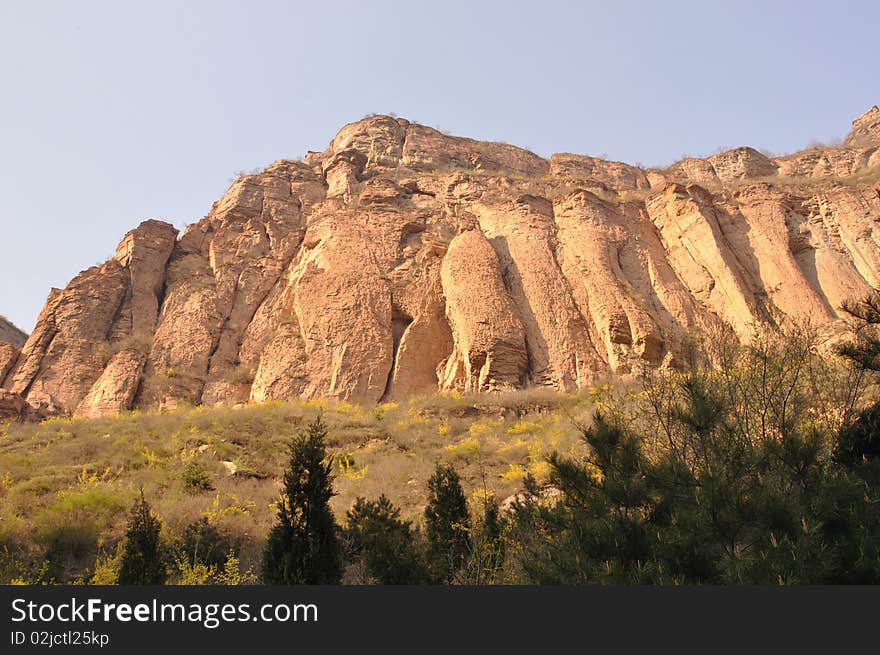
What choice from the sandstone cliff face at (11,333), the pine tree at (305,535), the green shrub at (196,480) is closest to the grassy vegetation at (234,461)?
the green shrub at (196,480)

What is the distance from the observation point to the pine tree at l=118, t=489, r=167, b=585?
8.18 m

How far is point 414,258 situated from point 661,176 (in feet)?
74.7

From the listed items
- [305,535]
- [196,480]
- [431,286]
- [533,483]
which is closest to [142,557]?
[305,535]

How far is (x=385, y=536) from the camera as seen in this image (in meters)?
8.38

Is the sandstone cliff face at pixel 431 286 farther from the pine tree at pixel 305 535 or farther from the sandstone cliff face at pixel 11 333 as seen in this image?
the sandstone cliff face at pixel 11 333

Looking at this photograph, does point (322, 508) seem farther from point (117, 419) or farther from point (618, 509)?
point (117, 419)

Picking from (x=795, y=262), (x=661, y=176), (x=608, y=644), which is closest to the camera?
(x=608, y=644)

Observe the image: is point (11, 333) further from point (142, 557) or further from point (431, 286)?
point (142, 557)

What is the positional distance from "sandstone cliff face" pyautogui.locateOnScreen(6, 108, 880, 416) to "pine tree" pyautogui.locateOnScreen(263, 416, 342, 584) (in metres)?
13.8

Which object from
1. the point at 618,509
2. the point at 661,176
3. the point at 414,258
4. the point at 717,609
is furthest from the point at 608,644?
the point at 661,176

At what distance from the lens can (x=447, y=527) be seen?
10398 mm

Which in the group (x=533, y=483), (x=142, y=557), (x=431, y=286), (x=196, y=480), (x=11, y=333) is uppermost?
(x=11, y=333)

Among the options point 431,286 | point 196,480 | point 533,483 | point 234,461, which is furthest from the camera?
point 431,286

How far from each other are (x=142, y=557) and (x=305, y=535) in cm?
209
